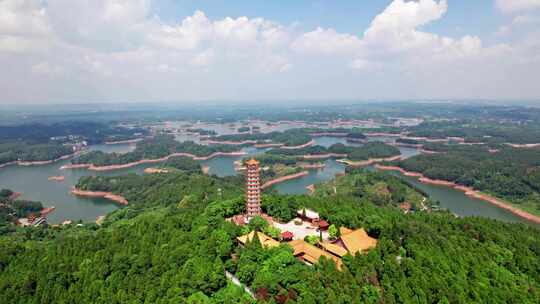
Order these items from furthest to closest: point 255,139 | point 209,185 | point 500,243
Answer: point 255,139
point 209,185
point 500,243

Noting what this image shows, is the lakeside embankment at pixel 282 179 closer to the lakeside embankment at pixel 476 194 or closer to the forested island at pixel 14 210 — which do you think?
the lakeside embankment at pixel 476 194

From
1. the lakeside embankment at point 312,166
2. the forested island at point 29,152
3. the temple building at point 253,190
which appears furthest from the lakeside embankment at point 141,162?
the temple building at point 253,190

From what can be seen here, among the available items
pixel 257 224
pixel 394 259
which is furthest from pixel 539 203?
pixel 257 224

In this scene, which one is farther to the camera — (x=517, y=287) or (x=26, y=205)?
(x=26, y=205)

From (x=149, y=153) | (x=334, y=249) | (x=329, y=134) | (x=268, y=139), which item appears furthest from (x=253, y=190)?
(x=329, y=134)

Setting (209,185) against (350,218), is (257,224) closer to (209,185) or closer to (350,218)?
(350,218)

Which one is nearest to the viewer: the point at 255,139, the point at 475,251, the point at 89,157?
the point at 475,251

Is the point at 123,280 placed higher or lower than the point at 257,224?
lower
